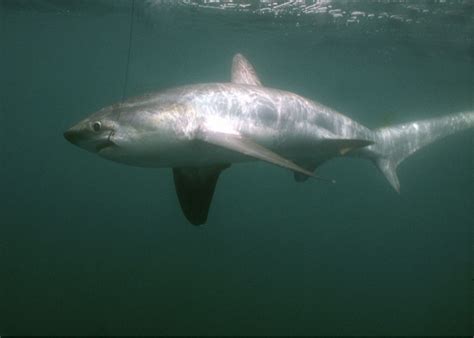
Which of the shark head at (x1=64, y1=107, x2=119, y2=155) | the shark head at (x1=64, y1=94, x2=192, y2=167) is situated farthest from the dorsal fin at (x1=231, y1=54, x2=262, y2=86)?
the shark head at (x1=64, y1=107, x2=119, y2=155)

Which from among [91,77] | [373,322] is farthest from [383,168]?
[91,77]

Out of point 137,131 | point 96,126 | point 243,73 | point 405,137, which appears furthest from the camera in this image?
point 405,137

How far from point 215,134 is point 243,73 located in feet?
7.95

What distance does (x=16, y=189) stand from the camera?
48.7 m

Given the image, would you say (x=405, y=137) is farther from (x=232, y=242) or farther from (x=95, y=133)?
(x=232, y=242)

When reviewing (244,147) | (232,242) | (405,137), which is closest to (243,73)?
(244,147)

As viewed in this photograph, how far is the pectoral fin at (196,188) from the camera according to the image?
17.5 ft

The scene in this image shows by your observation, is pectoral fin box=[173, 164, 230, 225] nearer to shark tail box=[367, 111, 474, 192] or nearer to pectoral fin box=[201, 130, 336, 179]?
pectoral fin box=[201, 130, 336, 179]

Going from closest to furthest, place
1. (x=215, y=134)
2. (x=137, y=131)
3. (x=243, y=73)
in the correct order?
(x=137, y=131), (x=215, y=134), (x=243, y=73)

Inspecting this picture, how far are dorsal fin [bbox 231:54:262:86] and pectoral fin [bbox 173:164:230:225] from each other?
1702 mm

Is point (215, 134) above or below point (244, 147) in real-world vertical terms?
above

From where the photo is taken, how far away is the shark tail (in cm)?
726

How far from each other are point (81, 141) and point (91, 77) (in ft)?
295

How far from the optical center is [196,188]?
5.44m
